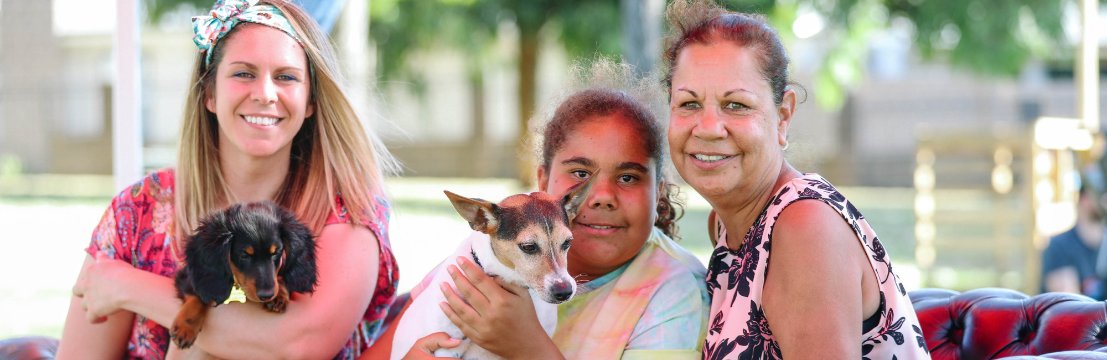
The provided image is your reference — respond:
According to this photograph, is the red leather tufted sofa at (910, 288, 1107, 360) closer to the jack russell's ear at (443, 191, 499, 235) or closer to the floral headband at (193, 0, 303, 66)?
the jack russell's ear at (443, 191, 499, 235)

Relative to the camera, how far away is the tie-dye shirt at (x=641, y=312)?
289 cm

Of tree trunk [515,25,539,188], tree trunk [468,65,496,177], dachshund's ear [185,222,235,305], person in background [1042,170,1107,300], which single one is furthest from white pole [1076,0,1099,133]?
tree trunk [468,65,496,177]

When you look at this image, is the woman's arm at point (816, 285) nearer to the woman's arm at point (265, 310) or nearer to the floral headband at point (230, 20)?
the woman's arm at point (265, 310)

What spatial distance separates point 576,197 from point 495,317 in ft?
1.26

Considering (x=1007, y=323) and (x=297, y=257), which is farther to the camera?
(x=1007, y=323)

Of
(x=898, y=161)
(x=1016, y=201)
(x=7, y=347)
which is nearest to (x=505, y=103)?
(x=898, y=161)

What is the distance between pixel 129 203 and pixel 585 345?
147 centimetres

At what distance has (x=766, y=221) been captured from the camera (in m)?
2.55

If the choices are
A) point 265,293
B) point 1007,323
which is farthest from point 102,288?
point 1007,323

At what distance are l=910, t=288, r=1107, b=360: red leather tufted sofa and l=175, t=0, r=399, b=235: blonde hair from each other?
6.26ft

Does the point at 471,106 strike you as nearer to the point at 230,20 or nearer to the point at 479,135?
the point at 479,135

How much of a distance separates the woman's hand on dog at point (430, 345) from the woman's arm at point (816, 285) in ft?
2.84

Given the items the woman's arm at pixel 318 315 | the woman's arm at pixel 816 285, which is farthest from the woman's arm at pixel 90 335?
the woman's arm at pixel 816 285

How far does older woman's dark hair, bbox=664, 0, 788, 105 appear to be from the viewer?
2641mm
